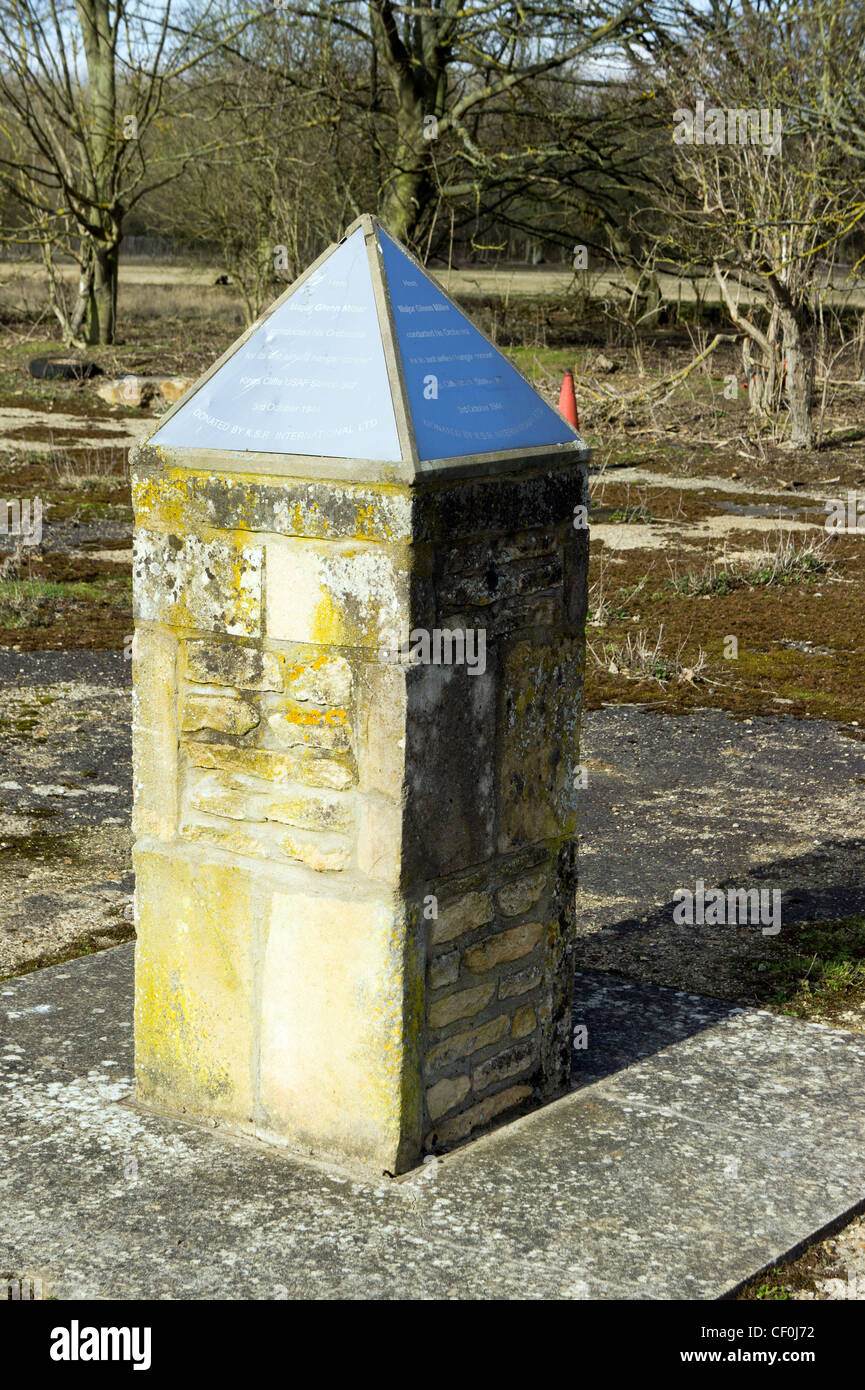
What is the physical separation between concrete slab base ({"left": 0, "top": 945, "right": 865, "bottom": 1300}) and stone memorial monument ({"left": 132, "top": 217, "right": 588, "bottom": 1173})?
0.16 meters

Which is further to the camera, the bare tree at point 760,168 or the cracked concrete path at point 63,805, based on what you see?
the bare tree at point 760,168

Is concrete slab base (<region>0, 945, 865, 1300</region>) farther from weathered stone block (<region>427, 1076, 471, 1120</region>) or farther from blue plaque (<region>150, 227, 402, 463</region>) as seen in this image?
blue plaque (<region>150, 227, 402, 463</region>)

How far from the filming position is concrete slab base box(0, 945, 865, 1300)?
303 cm

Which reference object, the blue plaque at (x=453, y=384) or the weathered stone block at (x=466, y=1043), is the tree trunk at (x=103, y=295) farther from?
the weathered stone block at (x=466, y=1043)

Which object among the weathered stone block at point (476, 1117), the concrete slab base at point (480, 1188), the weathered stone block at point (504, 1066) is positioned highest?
the weathered stone block at point (504, 1066)

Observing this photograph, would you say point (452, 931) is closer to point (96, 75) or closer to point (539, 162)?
point (539, 162)

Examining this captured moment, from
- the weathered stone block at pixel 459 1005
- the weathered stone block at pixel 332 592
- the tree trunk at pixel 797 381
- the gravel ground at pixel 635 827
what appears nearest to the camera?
the weathered stone block at pixel 332 592

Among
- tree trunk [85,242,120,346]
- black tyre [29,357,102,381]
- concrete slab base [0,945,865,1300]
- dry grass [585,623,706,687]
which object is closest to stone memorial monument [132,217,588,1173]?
concrete slab base [0,945,865,1300]

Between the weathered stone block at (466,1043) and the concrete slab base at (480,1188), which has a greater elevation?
the weathered stone block at (466,1043)

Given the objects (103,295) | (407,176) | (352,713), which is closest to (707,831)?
(352,713)

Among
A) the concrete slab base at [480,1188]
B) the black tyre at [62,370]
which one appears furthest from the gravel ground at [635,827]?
the black tyre at [62,370]

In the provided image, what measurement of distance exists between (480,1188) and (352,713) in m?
1.10

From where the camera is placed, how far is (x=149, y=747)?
354 centimetres

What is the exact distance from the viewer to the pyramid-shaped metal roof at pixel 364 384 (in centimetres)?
322
